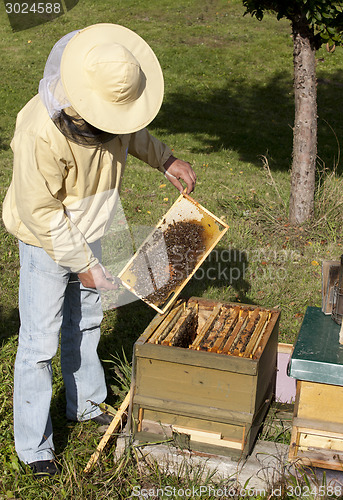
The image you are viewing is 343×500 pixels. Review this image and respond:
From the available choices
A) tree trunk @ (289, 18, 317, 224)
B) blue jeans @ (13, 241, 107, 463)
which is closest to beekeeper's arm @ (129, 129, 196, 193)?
blue jeans @ (13, 241, 107, 463)

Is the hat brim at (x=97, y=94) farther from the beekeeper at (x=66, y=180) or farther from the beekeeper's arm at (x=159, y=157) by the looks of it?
the beekeeper's arm at (x=159, y=157)

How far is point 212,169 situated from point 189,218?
5091 millimetres

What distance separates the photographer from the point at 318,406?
2416 millimetres

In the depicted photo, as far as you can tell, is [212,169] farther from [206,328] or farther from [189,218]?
[206,328]

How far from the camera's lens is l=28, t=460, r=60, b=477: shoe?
106 inches

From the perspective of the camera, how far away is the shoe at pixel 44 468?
2.68m

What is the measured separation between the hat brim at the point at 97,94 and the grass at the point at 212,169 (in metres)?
1.55

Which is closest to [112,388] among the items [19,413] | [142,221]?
[19,413]

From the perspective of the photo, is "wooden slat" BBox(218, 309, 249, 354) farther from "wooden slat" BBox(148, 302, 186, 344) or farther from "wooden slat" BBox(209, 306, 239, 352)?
"wooden slat" BBox(148, 302, 186, 344)

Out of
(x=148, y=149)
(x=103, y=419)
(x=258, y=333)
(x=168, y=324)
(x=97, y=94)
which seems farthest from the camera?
(x=103, y=419)

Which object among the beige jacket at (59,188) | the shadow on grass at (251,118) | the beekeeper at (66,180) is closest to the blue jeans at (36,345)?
the beekeeper at (66,180)

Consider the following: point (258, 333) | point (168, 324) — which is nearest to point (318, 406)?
point (258, 333)

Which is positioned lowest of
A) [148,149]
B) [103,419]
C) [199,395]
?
[103,419]

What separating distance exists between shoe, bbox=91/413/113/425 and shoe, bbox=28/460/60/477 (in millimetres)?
480
